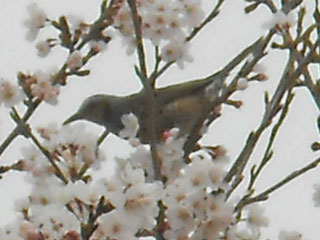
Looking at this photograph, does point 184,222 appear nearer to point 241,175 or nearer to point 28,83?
point 241,175

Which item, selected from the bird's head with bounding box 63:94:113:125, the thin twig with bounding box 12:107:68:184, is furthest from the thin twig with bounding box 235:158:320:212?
the bird's head with bounding box 63:94:113:125

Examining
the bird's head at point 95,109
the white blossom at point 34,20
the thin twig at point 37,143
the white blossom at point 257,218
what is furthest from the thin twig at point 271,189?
the bird's head at point 95,109

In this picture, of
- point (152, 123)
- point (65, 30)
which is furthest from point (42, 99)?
point (152, 123)

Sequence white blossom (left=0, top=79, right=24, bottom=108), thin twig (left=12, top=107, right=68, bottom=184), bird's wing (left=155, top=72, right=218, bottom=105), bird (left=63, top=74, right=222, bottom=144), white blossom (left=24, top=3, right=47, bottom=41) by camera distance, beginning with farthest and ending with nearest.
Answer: bird's wing (left=155, top=72, right=218, bottom=105), bird (left=63, top=74, right=222, bottom=144), white blossom (left=24, top=3, right=47, bottom=41), white blossom (left=0, top=79, right=24, bottom=108), thin twig (left=12, top=107, right=68, bottom=184)

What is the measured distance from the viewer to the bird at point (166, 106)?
5.32 feet

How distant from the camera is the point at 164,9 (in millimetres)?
1298

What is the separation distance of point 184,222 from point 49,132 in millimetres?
274

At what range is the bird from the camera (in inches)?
63.8

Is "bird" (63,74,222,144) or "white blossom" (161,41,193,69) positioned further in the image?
"bird" (63,74,222,144)

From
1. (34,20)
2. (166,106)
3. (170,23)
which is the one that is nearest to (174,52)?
(170,23)

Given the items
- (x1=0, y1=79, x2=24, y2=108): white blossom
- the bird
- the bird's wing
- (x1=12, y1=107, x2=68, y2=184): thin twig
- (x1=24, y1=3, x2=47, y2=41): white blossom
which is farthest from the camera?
the bird's wing

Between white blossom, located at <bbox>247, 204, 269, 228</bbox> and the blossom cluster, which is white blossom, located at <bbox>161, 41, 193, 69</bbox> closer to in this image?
the blossom cluster

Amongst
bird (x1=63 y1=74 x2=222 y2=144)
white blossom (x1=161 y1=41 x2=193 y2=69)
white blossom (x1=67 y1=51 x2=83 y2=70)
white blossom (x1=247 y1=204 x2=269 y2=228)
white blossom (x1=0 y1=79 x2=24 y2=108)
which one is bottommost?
white blossom (x1=247 y1=204 x2=269 y2=228)

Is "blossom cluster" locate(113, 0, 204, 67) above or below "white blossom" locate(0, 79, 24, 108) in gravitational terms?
above
